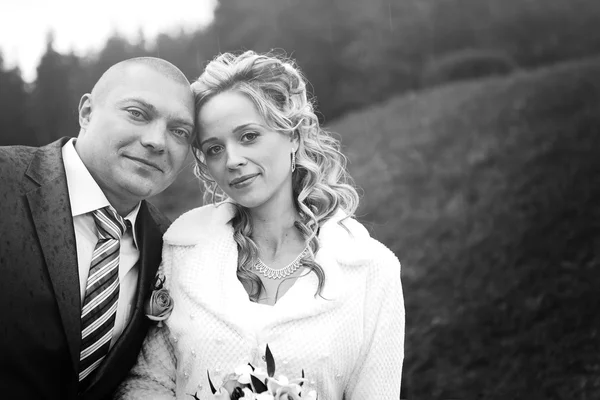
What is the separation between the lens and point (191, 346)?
2.43 metres

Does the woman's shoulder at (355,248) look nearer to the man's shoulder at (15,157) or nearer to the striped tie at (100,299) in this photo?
the striped tie at (100,299)

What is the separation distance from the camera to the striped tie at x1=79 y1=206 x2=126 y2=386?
7.88 ft

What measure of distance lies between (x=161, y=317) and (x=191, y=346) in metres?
0.19

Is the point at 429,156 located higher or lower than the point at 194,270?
lower

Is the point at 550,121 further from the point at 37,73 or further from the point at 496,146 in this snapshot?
the point at 37,73

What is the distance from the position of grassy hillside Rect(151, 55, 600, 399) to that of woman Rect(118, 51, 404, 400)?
5.04 ft

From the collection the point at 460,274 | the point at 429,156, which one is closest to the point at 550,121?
the point at 429,156

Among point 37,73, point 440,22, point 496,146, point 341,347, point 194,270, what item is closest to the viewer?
point 341,347

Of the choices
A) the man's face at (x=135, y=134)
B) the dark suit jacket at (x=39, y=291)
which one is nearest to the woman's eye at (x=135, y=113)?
the man's face at (x=135, y=134)

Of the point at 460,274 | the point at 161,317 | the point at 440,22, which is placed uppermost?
Answer: the point at 161,317

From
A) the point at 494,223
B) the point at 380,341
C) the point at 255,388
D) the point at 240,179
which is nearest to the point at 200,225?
the point at 240,179

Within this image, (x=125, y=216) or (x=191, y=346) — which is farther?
(x=125, y=216)

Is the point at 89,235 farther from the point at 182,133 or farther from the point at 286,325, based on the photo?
the point at 286,325

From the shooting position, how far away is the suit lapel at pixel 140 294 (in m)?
2.48
